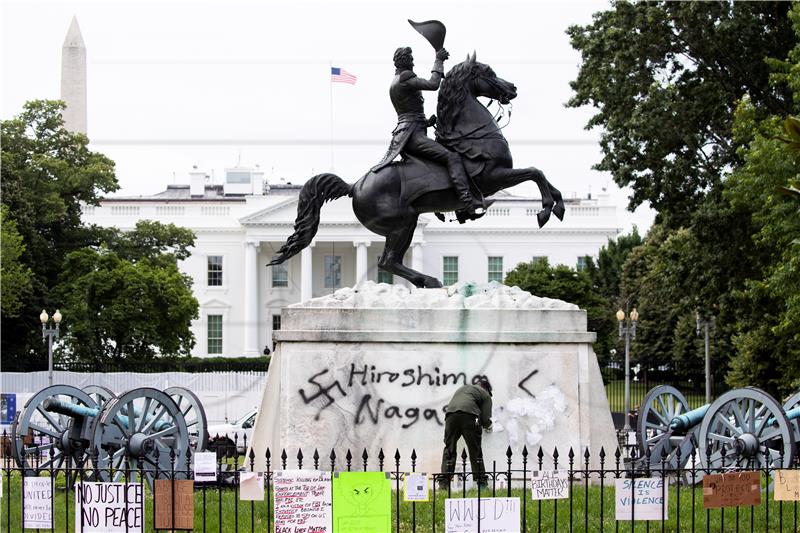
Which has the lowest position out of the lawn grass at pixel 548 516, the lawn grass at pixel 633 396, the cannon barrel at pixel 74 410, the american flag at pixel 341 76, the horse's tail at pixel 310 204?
the lawn grass at pixel 633 396

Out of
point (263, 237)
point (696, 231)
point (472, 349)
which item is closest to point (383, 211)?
point (472, 349)

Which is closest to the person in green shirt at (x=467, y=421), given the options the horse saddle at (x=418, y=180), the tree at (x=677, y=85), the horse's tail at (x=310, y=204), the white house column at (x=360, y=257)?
the horse saddle at (x=418, y=180)

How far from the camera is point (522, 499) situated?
38.8 feet

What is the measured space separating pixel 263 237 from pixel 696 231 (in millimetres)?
51822

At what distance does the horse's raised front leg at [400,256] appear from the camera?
13.7 meters

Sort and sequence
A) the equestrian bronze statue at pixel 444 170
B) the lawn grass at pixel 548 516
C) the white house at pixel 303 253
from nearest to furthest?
the lawn grass at pixel 548 516, the equestrian bronze statue at pixel 444 170, the white house at pixel 303 253

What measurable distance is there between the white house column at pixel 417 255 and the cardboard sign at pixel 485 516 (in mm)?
64012

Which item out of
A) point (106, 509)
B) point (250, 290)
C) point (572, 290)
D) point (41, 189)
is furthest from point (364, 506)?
point (250, 290)

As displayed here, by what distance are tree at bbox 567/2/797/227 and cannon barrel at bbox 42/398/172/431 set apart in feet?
51.2

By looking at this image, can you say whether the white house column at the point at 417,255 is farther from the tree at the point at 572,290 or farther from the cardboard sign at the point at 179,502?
the cardboard sign at the point at 179,502

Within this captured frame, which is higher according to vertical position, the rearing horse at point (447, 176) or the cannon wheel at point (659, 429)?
the rearing horse at point (447, 176)

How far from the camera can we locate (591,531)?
10453 millimetres

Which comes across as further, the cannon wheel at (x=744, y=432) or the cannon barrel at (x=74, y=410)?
the cannon barrel at (x=74, y=410)

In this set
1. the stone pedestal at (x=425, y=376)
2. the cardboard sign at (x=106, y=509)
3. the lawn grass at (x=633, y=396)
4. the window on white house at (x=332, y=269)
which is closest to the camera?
the cardboard sign at (x=106, y=509)
